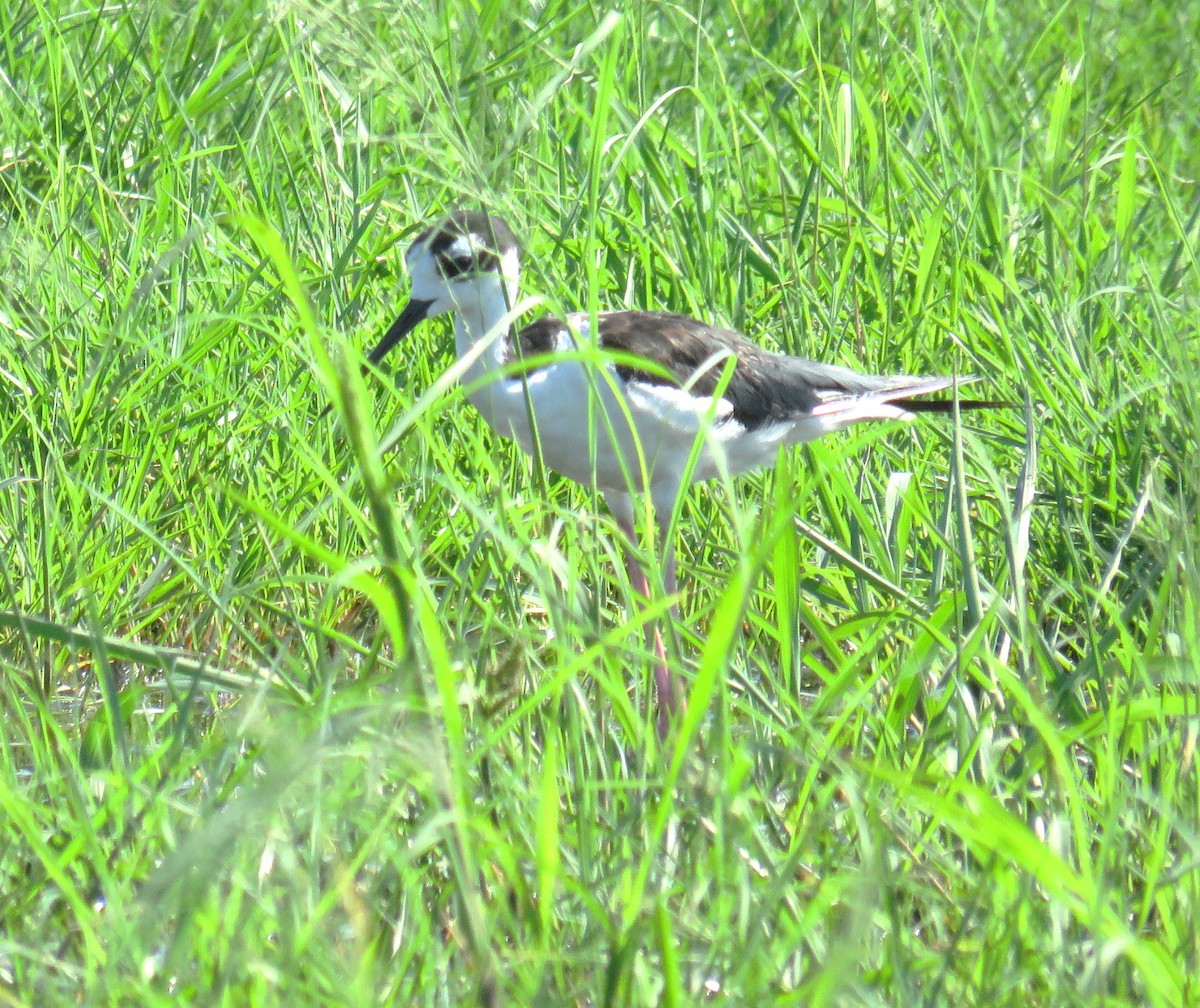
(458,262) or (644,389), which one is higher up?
(458,262)

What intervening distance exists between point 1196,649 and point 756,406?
2.08 m

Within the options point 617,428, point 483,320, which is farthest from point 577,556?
point 483,320

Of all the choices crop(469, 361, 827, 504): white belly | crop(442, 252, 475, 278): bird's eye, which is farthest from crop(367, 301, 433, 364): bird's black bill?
crop(469, 361, 827, 504): white belly

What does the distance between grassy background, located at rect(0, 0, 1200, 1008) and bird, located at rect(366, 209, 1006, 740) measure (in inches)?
4.4

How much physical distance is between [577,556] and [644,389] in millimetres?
1413

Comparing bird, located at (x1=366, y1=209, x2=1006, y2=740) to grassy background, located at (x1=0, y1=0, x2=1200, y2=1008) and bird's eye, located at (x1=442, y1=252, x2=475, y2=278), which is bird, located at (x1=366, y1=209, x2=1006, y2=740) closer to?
bird's eye, located at (x1=442, y1=252, x2=475, y2=278)

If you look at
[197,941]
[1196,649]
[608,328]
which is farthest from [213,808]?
[608,328]

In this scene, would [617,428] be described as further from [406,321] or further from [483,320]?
[406,321]

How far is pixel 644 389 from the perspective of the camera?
4.04 metres

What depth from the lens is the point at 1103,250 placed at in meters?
4.44

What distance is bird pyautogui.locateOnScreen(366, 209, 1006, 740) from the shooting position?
384cm

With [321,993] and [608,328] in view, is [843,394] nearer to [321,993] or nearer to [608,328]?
[608,328]

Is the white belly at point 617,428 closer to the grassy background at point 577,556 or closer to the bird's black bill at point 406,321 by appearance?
the grassy background at point 577,556

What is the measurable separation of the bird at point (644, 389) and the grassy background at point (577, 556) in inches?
4.4
